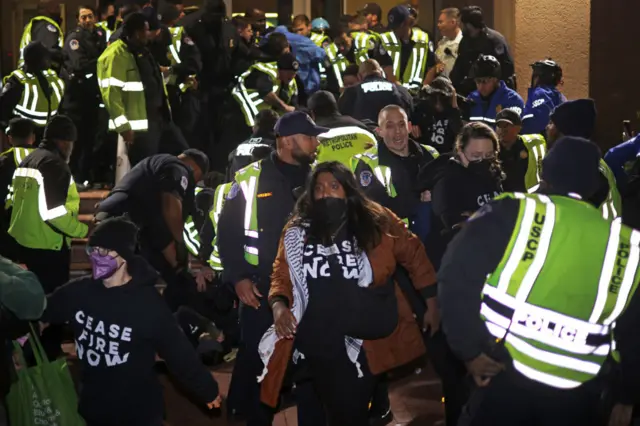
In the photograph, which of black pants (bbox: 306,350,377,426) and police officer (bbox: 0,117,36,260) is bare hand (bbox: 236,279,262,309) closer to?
black pants (bbox: 306,350,377,426)

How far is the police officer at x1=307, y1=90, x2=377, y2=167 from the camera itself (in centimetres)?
933

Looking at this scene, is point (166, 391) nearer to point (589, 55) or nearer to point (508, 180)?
point (508, 180)

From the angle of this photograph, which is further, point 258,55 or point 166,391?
point 258,55

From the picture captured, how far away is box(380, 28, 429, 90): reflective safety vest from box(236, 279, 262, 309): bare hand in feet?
21.6

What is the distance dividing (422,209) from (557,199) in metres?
4.08

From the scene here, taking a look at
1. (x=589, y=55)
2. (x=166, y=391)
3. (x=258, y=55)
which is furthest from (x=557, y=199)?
(x=589, y=55)

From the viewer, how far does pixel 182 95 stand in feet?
44.9

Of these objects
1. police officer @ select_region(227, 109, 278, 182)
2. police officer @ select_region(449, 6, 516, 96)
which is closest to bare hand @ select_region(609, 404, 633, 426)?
police officer @ select_region(227, 109, 278, 182)

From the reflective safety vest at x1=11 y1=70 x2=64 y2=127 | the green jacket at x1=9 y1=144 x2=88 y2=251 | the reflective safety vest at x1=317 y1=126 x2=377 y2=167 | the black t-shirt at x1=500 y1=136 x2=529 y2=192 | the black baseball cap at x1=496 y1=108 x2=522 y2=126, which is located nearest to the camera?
the reflective safety vest at x1=317 y1=126 x2=377 y2=167

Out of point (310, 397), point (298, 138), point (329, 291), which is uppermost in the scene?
point (298, 138)

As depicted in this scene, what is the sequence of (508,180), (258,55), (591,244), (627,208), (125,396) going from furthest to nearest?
(258,55) < (508,180) < (627,208) < (125,396) < (591,244)

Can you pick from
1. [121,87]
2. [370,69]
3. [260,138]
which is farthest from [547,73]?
[121,87]

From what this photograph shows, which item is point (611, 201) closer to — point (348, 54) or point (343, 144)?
point (343, 144)

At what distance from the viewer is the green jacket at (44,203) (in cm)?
956
